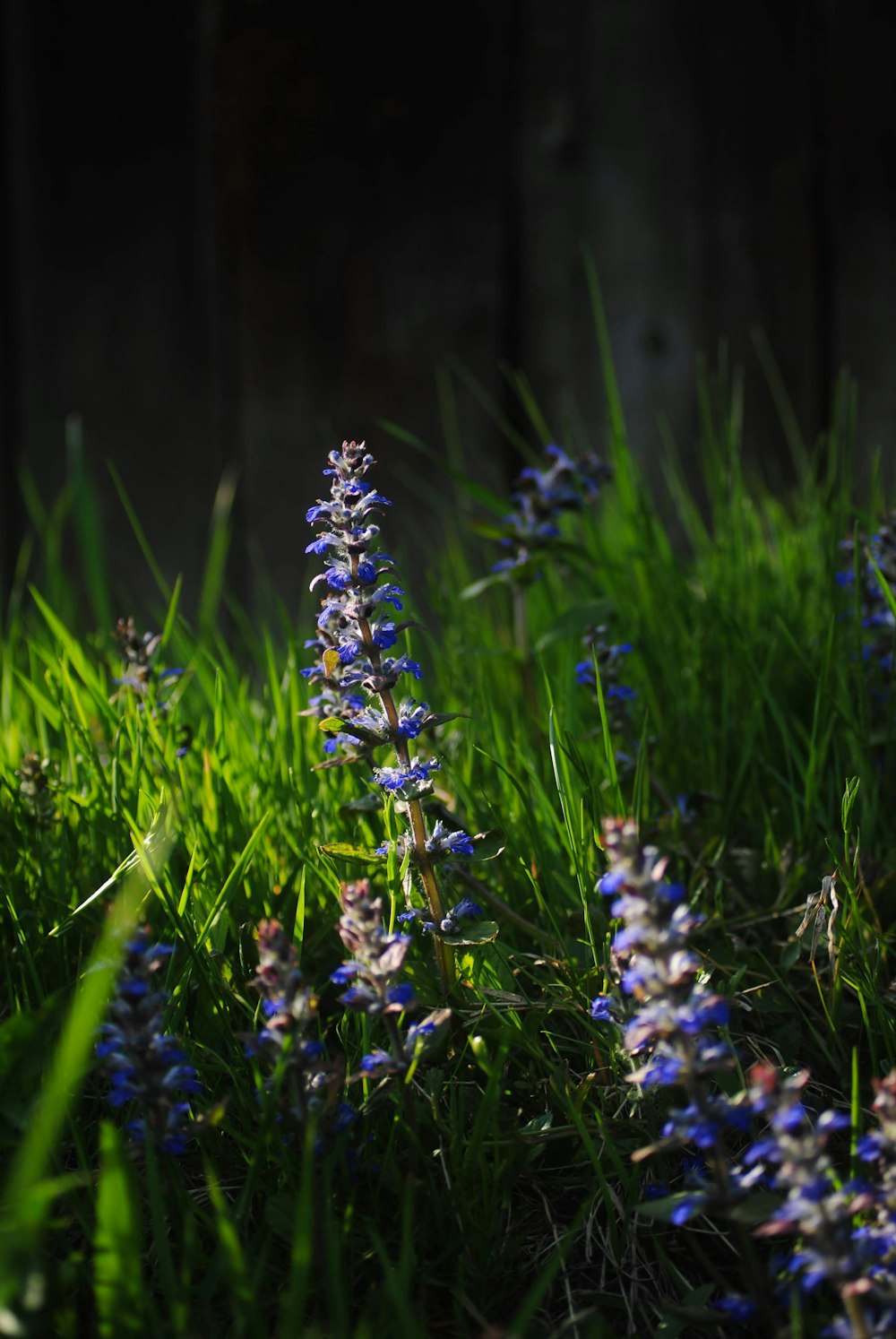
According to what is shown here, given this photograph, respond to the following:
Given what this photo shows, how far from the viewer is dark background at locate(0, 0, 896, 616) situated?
11.9ft

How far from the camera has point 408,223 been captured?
147 inches

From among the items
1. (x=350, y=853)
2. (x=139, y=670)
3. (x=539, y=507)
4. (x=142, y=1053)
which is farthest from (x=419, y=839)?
(x=539, y=507)

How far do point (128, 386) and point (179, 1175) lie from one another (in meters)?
3.34

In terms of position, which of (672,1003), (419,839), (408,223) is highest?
(408,223)

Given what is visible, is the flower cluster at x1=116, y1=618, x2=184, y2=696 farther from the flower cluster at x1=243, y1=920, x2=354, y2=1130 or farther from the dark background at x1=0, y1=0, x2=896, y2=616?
the dark background at x1=0, y1=0, x2=896, y2=616

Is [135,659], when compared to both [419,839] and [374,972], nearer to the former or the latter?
[419,839]

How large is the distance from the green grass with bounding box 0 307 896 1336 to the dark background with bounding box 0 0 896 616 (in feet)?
5.22

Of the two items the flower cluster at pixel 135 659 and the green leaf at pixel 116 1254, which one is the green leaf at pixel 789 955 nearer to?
the green leaf at pixel 116 1254

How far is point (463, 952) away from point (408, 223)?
9.78 ft

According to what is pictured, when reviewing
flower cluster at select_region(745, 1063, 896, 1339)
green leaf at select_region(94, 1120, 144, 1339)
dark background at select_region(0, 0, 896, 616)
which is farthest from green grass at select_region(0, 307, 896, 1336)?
dark background at select_region(0, 0, 896, 616)

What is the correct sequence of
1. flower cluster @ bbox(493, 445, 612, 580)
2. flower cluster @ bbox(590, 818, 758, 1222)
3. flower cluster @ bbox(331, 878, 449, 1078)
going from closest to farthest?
flower cluster @ bbox(590, 818, 758, 1222) → flower cluster @ bbox(331, 878, 449, 1078) → flower cluster @ bbox(493, 445, 612, 580)

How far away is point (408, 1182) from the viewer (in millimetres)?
957

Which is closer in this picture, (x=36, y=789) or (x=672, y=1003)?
(x=672, y=1003)

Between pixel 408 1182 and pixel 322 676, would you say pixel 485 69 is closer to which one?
pixel 322 676
